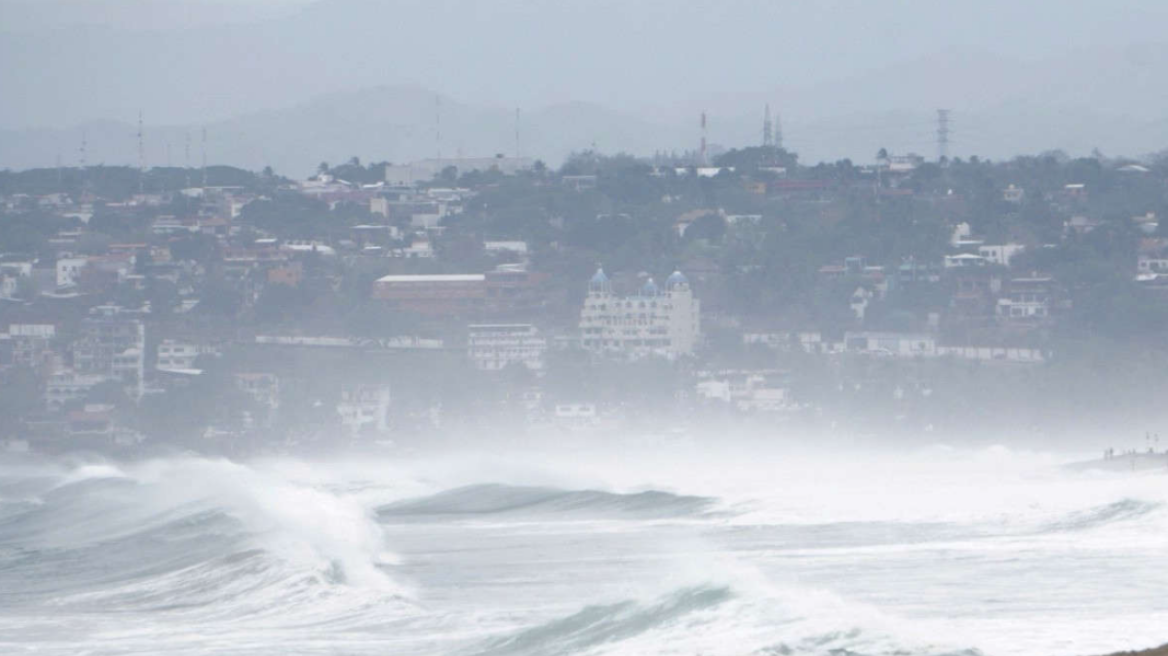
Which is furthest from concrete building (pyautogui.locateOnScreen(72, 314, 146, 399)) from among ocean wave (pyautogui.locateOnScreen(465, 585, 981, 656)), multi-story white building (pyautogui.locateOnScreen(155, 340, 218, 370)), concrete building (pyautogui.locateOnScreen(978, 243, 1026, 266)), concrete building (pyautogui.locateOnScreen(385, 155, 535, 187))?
ocean wave (pyautogui.locateOnScreen(465, 585, 981, 656))

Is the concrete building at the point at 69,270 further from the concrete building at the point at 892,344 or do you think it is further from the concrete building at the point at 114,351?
the concrete building at the point at 892,344

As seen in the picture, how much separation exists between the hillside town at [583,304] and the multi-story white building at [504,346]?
0.28 ft

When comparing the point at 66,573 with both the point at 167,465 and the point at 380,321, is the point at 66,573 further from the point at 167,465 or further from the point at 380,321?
the point at 380,321

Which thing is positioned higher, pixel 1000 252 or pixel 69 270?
pixel 1000 252

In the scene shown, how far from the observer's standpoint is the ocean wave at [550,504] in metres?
32.3

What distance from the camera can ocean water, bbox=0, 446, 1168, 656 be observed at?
1650cm

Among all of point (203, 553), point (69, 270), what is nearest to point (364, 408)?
point (69, 270)

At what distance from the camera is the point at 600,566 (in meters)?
22.4

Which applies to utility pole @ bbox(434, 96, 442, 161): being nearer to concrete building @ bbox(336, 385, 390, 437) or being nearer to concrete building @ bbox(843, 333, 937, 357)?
concrete building @ bbox(843, 333, 937, 357)

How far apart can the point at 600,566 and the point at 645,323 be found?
3999cm

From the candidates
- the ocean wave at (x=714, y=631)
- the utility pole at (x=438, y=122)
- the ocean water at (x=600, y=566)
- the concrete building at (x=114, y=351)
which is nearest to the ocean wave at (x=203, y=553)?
the ocean water at (x=600, y=566)

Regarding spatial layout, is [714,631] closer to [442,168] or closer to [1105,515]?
[1105,515]

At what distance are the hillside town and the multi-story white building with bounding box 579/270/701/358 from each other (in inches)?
3.5

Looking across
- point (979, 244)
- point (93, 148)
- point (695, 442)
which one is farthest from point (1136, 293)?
point (93, 148)
